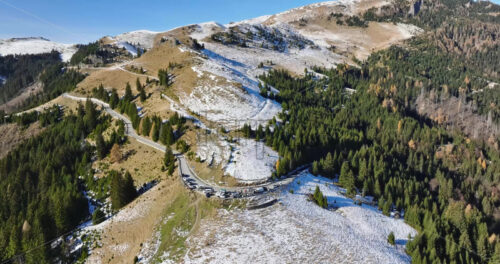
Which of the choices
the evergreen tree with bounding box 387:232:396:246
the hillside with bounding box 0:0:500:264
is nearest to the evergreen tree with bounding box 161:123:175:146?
the hillside with bounding box 0:0:500:264

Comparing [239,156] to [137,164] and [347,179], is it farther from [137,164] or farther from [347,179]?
[137,164]

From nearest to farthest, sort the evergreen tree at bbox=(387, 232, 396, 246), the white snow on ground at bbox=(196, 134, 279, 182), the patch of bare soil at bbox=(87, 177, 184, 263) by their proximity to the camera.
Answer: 1. the patch of bare soil at bbox=(87, 177, 184, 263)
2. the evergreen tree at bbox=(387, 232, 396, 246)
3. the white snow on ground at bbox=(196, 134, 279, 182)

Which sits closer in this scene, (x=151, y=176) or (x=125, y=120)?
(x=151, y=176)

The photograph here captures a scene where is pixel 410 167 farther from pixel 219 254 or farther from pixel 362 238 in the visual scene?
pixel 219 254

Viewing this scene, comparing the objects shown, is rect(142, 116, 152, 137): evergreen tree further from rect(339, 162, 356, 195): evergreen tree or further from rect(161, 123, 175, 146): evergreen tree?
rect(339, 162, 356, 195): evergreen tree

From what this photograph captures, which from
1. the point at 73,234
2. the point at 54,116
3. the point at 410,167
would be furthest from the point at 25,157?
the point at 410,167

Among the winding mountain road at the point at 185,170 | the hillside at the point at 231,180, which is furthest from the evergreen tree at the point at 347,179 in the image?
the winding mountain road at the point at 185,170

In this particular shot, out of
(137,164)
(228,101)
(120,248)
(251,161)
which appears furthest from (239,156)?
(228,101)
